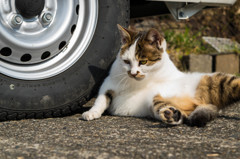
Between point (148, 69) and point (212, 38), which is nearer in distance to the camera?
point (148, 69)

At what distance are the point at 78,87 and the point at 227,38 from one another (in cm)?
533

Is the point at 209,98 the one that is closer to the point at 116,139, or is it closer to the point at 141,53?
the point at 141,53

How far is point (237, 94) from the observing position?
2.45m

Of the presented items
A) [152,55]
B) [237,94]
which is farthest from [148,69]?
[237,94]

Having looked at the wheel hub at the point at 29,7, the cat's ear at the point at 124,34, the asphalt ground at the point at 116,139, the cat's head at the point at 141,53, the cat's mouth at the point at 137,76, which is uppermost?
the wheel hub at the point at 29,7

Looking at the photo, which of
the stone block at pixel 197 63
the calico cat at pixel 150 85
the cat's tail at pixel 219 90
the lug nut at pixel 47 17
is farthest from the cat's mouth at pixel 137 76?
the stone block at pixel 197 63

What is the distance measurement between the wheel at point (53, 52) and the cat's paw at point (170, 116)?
2.20 feet

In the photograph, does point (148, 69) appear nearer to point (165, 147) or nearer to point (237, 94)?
point (237, 94)

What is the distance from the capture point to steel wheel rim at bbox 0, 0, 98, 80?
215 cm

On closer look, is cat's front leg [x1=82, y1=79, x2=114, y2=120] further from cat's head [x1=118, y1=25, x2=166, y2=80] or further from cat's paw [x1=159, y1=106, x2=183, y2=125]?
cat's paw [x1=159, y1=106, x2=183, y2=125]

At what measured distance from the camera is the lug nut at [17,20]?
2145mm

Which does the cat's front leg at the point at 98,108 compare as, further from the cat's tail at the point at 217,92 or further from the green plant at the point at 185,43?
the green plant at the point at 185,43

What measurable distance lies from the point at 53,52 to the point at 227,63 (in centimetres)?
427

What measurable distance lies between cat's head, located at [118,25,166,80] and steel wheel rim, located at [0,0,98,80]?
31cm
